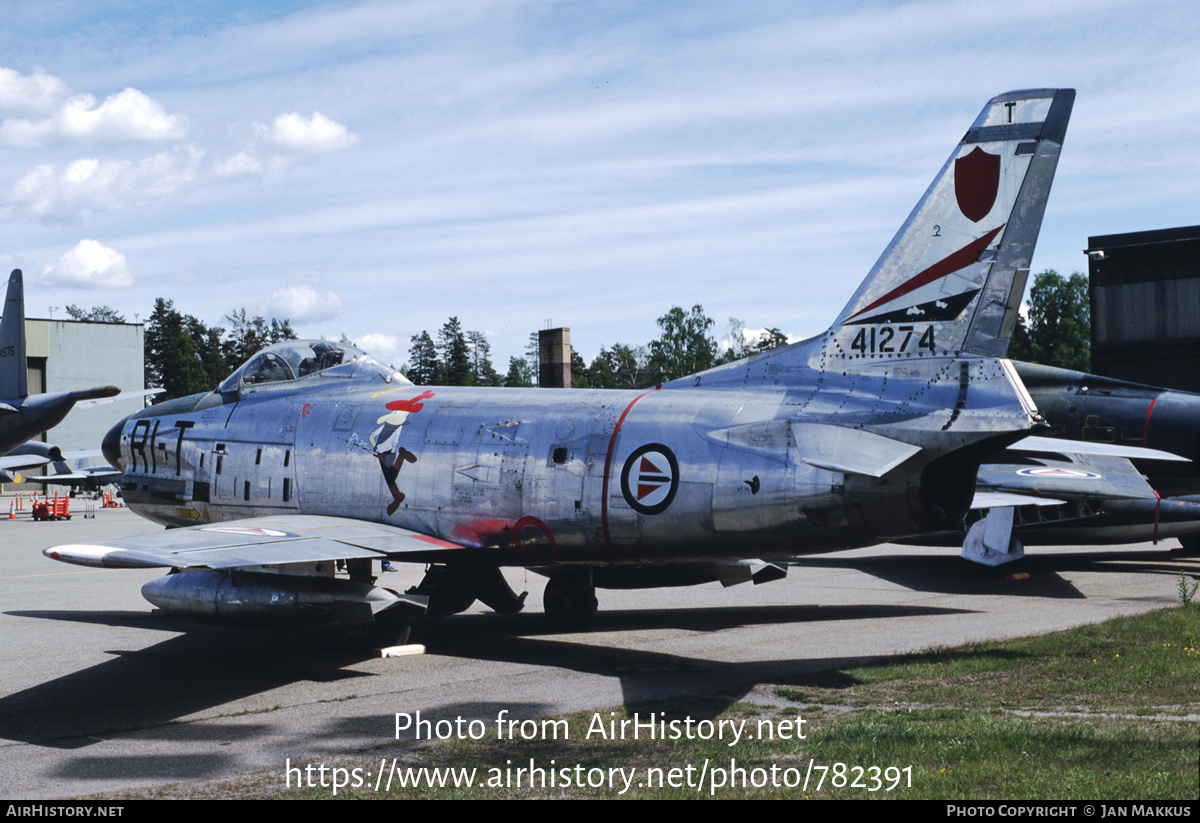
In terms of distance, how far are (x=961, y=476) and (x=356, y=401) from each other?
26.5 ft

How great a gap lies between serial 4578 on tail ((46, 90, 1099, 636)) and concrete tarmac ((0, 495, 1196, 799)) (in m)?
0.97

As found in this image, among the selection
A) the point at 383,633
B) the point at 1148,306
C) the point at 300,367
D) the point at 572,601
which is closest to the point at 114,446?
the point at 300,367

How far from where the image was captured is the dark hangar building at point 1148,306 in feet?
115

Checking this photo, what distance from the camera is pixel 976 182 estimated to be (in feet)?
36.7

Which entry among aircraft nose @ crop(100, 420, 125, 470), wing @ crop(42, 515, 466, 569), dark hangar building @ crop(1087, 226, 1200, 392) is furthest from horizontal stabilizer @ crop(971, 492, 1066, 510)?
dark hangar building @ crop(1087, 226, 1200, 392)

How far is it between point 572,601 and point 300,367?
535 centimetres

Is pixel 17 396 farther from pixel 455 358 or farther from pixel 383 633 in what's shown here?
pixel 455 358

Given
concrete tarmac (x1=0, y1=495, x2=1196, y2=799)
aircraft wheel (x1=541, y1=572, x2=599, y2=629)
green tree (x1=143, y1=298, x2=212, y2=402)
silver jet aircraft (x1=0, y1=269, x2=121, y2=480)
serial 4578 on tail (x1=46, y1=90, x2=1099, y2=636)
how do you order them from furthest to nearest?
green tree (x1=143, y1=298, x2=212, y2=402), silver jet aircraft (x1=0, y1=269, x2=121, y2=480), aircraft wheel (x1=541, y1=572, x2=599, y2=629), serial 4578 on tail (x1=46, y1=90, x2=1099, y2=636), concrete tarmac (x1=0, y1=495, x2=1196, y2=799)

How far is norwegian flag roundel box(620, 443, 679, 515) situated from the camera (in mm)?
11352

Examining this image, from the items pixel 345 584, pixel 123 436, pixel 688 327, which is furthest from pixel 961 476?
pixel 688 327

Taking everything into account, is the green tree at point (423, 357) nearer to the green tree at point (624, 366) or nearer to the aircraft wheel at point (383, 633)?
the green tree at point (624, 366)

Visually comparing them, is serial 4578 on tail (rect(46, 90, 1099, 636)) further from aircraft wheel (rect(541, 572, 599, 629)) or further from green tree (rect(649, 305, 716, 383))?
green tree (rect(649, 305, 716, 383))

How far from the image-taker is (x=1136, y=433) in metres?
20.7
